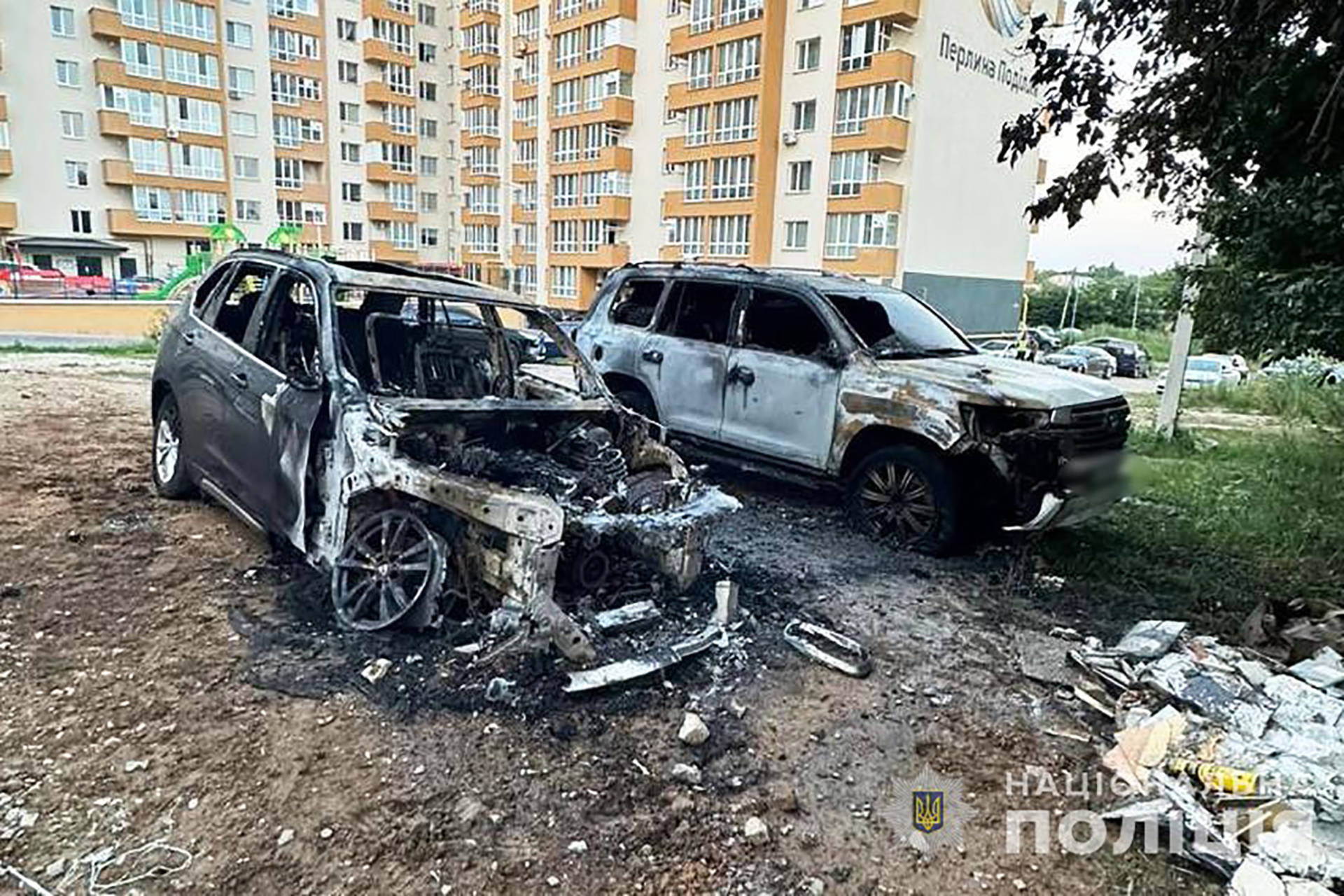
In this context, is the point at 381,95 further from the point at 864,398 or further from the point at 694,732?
the point at 694,732

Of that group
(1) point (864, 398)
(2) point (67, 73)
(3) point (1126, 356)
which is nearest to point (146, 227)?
(2) point (67, 73)

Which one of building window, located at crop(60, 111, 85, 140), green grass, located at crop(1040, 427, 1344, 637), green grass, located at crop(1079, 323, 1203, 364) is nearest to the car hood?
green grass, located at crop(1040, 427, 1344, 637)

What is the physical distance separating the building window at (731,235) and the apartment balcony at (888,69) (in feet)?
21.5

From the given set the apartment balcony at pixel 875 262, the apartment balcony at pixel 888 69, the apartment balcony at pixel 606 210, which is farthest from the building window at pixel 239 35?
the apartment balcony at pixel 875 262

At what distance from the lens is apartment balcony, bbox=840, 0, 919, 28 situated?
2761 centimetres

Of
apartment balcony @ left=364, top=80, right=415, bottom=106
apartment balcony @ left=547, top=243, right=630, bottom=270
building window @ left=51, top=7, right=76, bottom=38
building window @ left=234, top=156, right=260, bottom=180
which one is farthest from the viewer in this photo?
apartment balcony @ left=364, top=80, right=415, bottom=106

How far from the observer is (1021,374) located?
591cm

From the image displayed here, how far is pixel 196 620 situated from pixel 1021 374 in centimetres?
534

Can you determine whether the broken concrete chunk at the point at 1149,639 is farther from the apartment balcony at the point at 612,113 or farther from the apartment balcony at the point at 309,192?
the apartment balcony at the point at 309,192

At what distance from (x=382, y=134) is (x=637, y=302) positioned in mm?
47761

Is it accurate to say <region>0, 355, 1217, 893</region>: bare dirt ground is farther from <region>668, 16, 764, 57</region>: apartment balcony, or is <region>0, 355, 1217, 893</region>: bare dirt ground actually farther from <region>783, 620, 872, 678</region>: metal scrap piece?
<region>668, 16, 764, 57</region>: apartment balcony

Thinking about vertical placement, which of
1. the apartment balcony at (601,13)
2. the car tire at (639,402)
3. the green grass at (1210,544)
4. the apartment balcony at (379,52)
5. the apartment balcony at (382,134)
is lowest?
the green grass at (1210,544)

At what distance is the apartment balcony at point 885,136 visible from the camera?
28359 millimetres

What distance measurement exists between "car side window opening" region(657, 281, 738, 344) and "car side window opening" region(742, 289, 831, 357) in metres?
0.22
